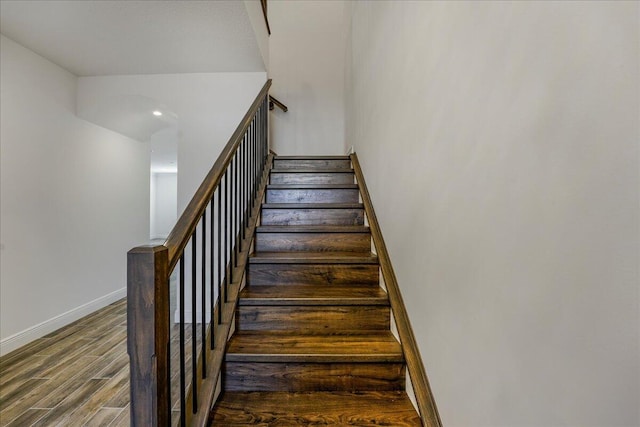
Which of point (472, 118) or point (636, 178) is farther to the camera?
point (472, 118)

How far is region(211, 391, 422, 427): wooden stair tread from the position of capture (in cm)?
122

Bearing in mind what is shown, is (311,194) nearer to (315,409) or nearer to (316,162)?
(316,162)

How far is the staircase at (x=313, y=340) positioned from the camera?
1.29 metres

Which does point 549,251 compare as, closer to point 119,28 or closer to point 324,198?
point 324,198

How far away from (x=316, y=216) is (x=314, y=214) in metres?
0.02

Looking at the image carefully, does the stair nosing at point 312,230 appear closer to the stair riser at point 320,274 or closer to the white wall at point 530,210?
the stair riser at point 320,274

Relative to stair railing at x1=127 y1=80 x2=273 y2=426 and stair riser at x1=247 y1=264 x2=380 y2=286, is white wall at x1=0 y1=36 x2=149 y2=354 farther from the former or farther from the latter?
stair riser at x1=247 y1=264 x2=380 y2=286

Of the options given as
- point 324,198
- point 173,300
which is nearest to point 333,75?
point 324,198

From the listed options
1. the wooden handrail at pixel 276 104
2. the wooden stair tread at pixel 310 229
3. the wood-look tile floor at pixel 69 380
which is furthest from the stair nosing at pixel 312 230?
the wooden handrail at pixel 276 104

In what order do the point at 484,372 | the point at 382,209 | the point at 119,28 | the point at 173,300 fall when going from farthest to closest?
the point at 173,300 → the point at 119,28 → the point at 382,209 → the point at 484,372

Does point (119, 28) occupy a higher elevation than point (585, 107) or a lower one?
higher

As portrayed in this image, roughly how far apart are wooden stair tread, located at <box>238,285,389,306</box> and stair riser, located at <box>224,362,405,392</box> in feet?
1.10

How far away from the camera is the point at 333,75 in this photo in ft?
14.4

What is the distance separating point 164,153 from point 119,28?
585 cm
